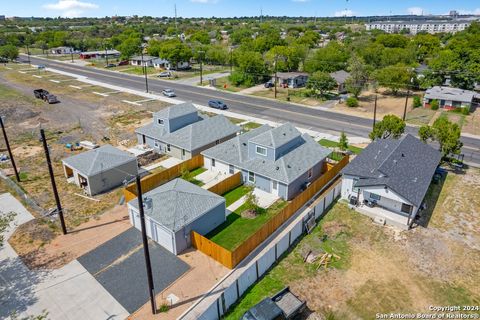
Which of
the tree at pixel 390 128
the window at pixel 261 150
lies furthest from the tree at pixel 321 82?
the window at pixel 261 150

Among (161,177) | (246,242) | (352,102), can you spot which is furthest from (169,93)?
(246,242)

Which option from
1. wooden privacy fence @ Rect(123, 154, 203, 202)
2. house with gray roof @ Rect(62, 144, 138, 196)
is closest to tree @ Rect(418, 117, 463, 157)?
wooden privacy fence @ Rect(123, 154, 203, 202)

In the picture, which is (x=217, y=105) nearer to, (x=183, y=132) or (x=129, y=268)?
(x=183, y=132)

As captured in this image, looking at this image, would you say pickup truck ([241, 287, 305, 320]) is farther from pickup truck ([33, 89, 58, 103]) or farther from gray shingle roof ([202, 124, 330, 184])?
pickup truck ([33, 89, 58, 103])

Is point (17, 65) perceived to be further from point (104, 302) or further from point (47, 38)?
point (104, 302)

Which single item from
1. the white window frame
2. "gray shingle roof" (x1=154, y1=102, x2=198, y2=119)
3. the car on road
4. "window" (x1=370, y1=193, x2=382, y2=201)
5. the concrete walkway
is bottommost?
the concrete walkway

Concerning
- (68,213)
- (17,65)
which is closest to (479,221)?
(68,213)
